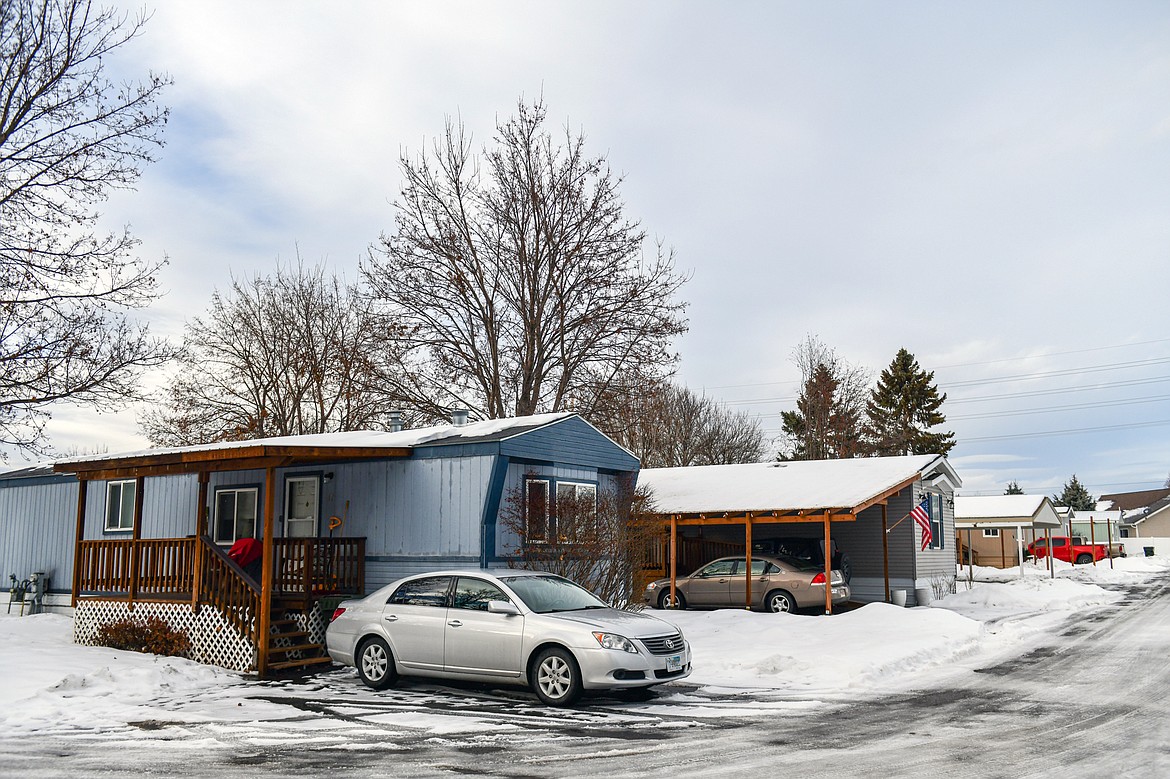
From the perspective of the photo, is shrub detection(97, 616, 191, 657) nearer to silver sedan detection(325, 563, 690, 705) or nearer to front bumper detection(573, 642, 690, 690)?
silver sedan detection(325, 563, 690, 705)

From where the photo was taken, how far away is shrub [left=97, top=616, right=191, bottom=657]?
48.0ft

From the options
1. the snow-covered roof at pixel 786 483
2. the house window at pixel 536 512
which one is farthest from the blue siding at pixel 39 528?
the snow-covered roof at pixel 786 483

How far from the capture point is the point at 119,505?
2017 cm

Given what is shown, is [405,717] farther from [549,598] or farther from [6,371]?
[6,371]

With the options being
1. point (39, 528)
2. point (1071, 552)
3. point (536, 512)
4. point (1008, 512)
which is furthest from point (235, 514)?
point (1071, 552)

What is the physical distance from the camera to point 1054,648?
1598cm

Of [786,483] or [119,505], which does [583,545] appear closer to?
[786,483]

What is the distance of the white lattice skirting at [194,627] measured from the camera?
14125mm

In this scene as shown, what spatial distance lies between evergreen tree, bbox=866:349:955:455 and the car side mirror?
48.9 meters

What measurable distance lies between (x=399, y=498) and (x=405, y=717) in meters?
6.85

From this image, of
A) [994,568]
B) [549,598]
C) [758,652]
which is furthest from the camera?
[994,568]

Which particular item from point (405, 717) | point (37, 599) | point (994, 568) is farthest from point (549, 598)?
point (994, 568)

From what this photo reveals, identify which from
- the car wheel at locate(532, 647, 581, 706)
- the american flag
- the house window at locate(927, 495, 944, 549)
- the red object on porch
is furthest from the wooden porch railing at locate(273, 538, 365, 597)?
the house window at locate(927, 495, 944, 549)

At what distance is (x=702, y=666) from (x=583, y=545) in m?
3.56
